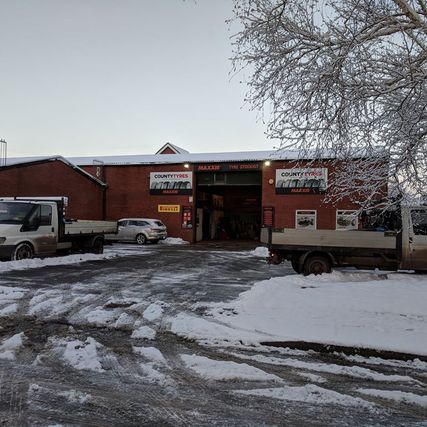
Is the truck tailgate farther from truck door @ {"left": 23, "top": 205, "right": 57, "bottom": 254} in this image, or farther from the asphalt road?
truck door @ {"left": 23, "top": 205, "right": 57, "bottom": 254}

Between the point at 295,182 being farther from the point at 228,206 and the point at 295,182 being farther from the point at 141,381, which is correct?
the point at 141,381

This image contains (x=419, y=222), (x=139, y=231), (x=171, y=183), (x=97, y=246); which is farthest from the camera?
(x=171, y=183)

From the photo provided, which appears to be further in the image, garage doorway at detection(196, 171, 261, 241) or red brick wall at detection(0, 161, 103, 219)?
garage doorway at detection(196, 171, 261, 241)

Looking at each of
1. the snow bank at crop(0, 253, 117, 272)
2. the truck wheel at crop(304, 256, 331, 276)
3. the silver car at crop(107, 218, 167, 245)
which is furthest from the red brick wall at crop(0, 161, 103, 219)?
the truck wheel at crop(304, 256, 331, 276)

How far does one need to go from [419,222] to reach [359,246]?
1.69 m

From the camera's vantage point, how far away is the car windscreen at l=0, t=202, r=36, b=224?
13.1m

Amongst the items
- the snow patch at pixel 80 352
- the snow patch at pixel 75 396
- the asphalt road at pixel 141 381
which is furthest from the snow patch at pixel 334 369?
the snow patch at pixel 75 396

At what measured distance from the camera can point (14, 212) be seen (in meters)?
13.3

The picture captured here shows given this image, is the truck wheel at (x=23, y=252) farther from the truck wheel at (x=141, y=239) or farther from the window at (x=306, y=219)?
the window at (x=306, y=219)

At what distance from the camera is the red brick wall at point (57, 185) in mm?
22344

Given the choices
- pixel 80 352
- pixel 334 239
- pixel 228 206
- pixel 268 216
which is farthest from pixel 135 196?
pixel 80 352

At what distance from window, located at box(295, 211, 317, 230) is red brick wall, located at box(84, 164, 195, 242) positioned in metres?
8.19

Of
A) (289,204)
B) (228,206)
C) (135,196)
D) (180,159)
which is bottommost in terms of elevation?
(289,204)

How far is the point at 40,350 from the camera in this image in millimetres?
5176
